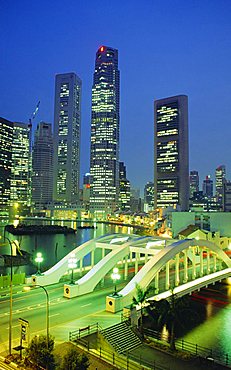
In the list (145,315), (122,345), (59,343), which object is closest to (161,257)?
(145,315)

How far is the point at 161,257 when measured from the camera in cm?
3142

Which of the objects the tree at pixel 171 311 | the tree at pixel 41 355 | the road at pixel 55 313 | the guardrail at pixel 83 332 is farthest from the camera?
the tree at pixel 171 311

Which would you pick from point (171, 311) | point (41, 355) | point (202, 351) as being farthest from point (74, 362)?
point (202, 351)

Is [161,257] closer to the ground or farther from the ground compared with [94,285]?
farther from the ground

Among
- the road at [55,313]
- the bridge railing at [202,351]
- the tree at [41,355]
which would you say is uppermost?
the tree at [41,355]

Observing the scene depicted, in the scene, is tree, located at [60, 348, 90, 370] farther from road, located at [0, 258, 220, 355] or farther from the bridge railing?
the bridge railing

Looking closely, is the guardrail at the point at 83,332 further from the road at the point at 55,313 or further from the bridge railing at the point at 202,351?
the bridge railing at the point at 202,351

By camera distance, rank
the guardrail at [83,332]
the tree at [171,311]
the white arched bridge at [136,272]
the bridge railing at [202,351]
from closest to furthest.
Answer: the guardrail at [83,332]
the bridge railing at [202,351]
the tree at [171,311]
the white arched bridge at [136,272]

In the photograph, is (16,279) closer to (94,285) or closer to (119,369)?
(94,285)

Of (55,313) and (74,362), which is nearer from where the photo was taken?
(74,362)

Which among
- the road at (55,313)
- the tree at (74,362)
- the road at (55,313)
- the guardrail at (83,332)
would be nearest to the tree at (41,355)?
the tree at (74,362)

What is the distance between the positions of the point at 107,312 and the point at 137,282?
420 cm

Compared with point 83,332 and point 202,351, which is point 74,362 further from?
point 202,351

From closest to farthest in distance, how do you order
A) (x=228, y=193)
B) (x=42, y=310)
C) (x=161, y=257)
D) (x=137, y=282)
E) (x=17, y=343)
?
(x=17, y=343), (x=42, y=310), (x=137, y=282), (x=161, y=257), (x=228, y=193)
